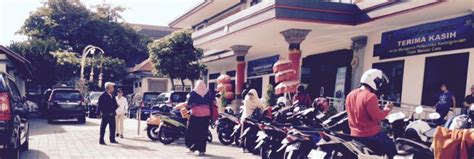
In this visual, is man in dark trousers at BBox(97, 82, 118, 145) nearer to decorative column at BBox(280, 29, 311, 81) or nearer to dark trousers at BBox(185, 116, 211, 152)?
dark trousers at BBox(185, 116, 211, 152)

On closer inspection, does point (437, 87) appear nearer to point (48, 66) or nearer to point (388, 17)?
point (388, 17)

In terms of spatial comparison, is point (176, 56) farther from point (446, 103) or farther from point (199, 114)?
point (446, 103)

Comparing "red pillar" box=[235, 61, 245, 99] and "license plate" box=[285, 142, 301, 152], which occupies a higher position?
"red pillar" box=[235, 61, 245, 99]

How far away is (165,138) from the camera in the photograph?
33.1 ft

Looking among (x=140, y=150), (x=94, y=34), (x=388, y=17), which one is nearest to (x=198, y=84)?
(x=140, y=150)

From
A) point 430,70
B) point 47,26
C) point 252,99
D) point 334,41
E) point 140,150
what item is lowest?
point 140,150

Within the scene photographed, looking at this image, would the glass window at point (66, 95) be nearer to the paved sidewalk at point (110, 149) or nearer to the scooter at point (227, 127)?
the paved sidewalk at point (110, 149)

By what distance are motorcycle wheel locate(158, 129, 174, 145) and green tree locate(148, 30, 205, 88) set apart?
46.0 ft

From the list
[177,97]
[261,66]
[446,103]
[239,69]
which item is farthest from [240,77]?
[446,103]

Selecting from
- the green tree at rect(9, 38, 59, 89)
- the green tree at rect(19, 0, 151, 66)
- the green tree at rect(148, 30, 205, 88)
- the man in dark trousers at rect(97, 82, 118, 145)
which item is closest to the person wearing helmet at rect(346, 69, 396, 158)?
the man in dark trousers at rect(97, 82, 118, 145)

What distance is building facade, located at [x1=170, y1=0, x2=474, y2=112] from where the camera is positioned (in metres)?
10.2

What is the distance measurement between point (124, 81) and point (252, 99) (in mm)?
35339

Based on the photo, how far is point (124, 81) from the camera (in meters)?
42.2

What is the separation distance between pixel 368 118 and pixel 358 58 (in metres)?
9.10
